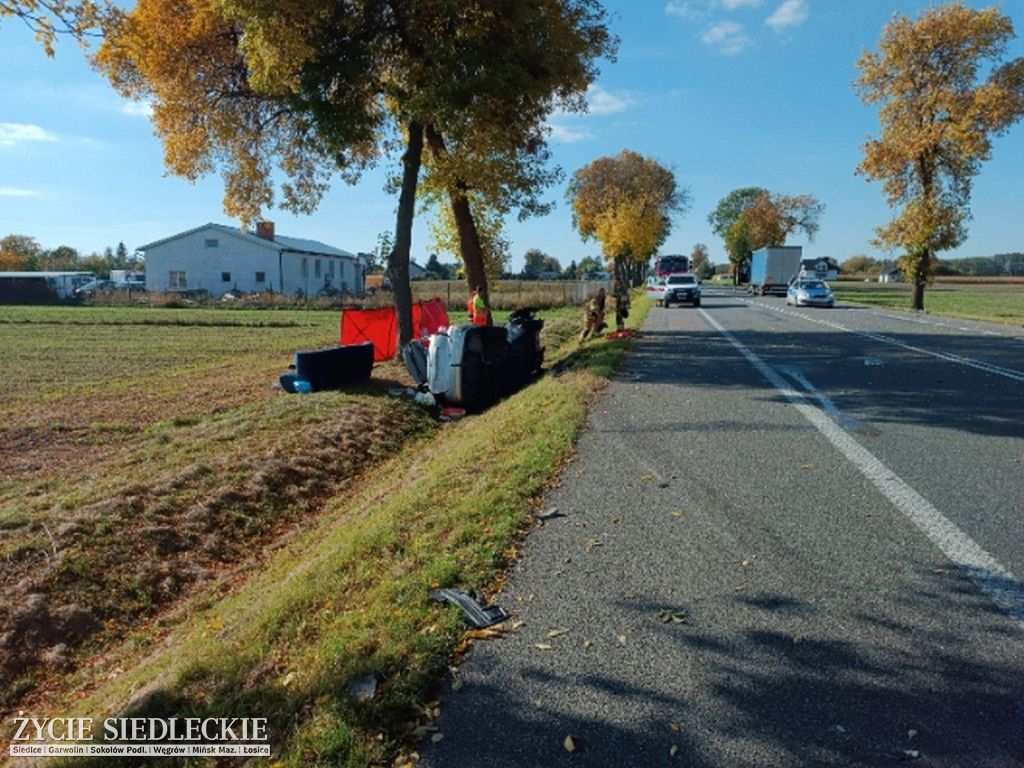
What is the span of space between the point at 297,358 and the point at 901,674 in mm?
12904

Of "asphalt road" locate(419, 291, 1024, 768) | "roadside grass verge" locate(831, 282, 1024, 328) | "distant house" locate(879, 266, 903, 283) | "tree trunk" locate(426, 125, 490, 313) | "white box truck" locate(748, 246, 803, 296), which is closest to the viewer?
"asphalt road" locate(419, 291, 1024, 768)

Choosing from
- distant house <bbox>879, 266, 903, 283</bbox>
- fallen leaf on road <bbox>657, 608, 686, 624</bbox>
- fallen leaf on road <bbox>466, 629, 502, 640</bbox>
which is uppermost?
distant house <bbox>879, 266, 903, 283</bbox>

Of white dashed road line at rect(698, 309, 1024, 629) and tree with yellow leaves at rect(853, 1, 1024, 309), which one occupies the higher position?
tree with yellow leaves at rect(853, 1, 1024, 309)

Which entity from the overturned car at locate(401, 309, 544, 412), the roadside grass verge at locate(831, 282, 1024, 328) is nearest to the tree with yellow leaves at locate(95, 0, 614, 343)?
the overturned car at locate(401, 309, 544, 412)

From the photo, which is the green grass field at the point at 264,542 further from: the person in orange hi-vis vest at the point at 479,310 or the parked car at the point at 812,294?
the parked car at the point at 812,294

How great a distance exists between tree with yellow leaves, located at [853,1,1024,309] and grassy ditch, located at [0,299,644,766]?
2375 cm

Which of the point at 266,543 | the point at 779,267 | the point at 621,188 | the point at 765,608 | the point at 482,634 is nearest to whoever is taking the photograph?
the point at 482,634

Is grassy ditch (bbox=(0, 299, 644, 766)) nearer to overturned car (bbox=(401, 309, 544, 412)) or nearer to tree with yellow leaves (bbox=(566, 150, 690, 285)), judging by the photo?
overturned car (bbox=(401, 309, 544, 412))

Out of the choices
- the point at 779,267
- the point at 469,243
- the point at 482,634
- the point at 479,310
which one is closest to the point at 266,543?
the point at 482,634

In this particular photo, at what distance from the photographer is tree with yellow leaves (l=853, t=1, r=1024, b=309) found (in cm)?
3003

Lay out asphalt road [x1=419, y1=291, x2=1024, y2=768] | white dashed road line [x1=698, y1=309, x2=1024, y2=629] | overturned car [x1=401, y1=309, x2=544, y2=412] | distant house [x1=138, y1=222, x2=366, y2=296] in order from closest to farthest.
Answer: asphalt road [x1=419, y1=291, x2=1024, y2=768], white dashed road line [x1=698, y1=309, x2=1024, y2=629], overturned car [x1=401, y1=309, x2=544, y2=412], distant house [x1=138, y1=222, x2=366, y2=296]

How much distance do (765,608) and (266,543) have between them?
5640 mm

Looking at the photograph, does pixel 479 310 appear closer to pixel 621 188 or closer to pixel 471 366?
pixel 471 366

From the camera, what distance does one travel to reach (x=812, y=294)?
3672 cm
